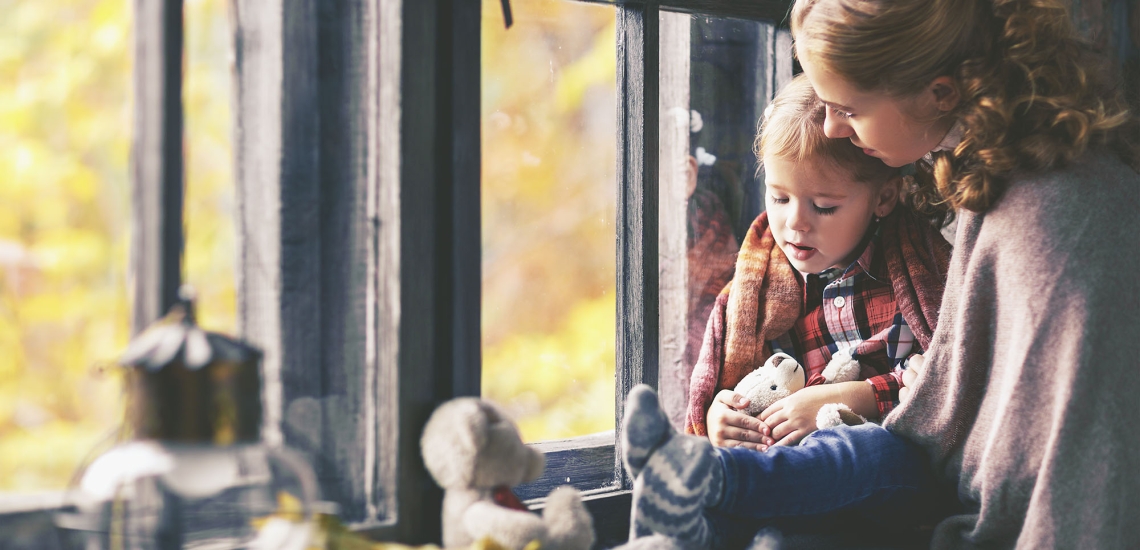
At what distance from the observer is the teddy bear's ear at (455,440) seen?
893mm

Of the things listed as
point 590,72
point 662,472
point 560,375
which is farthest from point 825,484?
point 590,72

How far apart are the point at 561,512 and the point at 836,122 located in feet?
2.31

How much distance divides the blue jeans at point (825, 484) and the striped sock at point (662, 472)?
2.7 inches

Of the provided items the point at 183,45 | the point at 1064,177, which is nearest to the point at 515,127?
the point at 183,45

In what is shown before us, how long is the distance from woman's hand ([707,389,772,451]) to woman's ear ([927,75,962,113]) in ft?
1.65

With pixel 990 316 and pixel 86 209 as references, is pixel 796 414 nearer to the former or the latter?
pixel 990 316

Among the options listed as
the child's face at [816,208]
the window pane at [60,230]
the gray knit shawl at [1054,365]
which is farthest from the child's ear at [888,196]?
the window pane at [60,230]

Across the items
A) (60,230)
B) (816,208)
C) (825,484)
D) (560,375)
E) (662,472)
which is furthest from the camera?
(816,208)

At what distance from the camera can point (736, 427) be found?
1.29 meters

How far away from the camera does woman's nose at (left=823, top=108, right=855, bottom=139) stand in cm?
125

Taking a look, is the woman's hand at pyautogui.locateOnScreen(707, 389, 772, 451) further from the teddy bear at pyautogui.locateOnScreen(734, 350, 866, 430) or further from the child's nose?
the child's nose

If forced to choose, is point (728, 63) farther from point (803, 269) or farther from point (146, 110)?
point (146, 110)

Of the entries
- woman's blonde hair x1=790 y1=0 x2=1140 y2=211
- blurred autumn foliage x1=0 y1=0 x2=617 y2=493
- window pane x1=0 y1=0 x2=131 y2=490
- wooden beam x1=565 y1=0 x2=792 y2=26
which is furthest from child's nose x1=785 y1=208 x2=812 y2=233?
window pane x1=0 y1=0 x2=131 y2=490

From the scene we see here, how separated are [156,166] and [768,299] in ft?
2.97
